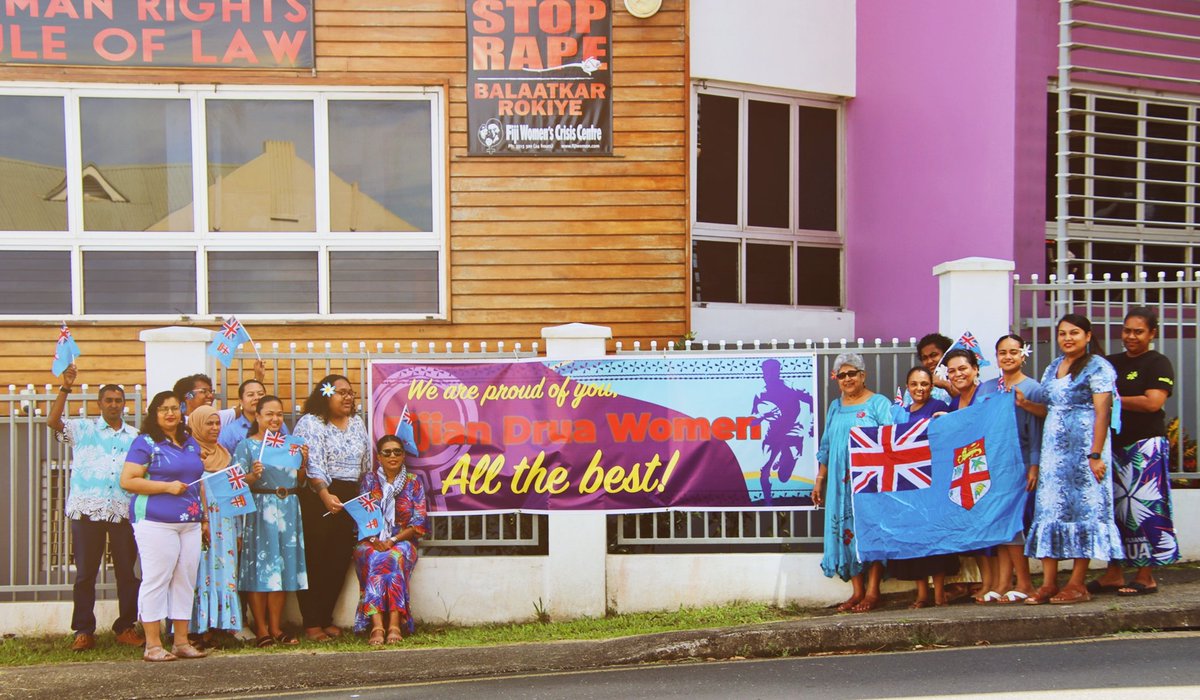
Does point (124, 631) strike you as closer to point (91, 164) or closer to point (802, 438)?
point (91, 164)

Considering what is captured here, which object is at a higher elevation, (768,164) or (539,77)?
(539,77)

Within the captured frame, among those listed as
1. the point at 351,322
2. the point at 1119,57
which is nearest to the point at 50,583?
the point at 351,322

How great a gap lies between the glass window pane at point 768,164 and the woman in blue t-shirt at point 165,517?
5850 mm

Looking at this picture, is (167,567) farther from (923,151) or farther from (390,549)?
(923,151)

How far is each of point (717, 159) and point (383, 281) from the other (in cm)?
339

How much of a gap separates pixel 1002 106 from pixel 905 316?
2071 mm

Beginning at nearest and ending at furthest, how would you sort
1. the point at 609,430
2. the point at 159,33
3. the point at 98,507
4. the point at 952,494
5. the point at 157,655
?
the point at 157,655, the point at 952,494, the point at 98,507, the point at 609,430, the point at 159,33

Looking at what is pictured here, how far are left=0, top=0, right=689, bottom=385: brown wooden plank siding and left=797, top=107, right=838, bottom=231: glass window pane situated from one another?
1.98 metres

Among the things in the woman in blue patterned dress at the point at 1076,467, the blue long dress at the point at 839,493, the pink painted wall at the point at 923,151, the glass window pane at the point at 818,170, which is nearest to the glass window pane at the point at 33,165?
the blue long dress at the point at 839,493

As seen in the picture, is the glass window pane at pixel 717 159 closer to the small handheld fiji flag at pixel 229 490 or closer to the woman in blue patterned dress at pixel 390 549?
the woman in blue patterned dress at pixel 390 549

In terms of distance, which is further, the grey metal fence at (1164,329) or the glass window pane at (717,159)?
the glass window pane at (717,159)

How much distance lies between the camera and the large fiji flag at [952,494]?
759cm

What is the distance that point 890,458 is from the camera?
7820 mm

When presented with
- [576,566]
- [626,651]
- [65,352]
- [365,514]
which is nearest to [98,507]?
[65,352]
